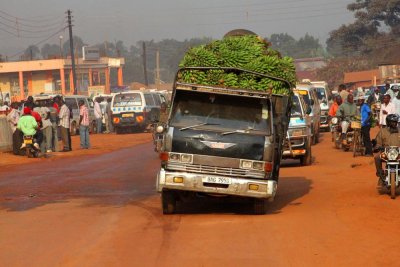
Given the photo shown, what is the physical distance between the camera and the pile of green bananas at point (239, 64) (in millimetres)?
13055

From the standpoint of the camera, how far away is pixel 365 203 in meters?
13.3

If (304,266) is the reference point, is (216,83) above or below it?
above

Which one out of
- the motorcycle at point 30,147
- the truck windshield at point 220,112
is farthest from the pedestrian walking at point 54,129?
the truck windshield at point 220,112

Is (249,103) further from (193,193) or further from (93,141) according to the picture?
(93,141)

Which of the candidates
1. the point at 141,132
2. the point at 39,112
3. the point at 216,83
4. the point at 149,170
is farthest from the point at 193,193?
the point at 141,132

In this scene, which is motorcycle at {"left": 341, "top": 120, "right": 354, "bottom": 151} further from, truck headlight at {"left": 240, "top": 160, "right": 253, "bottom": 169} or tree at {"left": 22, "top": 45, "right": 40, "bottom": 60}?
tree at {"left": 22, "top": 45, "right": 40, "bottom": 60}

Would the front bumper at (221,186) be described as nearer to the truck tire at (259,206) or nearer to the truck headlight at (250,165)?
the truck headlight at (250,165)

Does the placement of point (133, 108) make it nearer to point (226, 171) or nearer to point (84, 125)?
point (84, 125)

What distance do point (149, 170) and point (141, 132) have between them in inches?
932

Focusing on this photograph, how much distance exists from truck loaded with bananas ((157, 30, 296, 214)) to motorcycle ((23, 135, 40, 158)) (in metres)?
13.9

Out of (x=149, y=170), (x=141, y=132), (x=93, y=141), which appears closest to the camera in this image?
(x=149, y=170)

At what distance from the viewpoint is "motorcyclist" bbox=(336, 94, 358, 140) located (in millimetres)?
23844

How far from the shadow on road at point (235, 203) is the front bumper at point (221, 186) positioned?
0.74m

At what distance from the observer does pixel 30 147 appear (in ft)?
88.0
